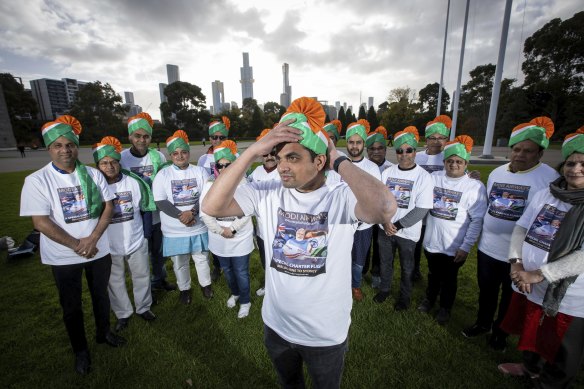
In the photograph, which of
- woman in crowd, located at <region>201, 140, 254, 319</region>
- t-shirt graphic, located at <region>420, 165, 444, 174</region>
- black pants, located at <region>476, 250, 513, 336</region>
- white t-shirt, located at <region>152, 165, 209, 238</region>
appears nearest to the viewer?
black pants, located at <region>476, 250, 513, 336</region>

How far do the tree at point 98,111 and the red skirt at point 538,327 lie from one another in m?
63.0

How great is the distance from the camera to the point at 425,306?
Result: 4.29m

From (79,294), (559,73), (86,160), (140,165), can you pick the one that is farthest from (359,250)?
(559,73)

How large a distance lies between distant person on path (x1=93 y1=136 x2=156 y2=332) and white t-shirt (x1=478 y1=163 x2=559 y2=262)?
5.02 meters

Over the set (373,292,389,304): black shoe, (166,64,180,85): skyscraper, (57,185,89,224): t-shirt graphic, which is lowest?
(373,292,389,304): black shoe

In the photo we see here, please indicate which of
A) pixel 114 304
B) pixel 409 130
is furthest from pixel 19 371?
pixel 409 130

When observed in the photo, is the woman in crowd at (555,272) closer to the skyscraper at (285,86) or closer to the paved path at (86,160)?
the paved path at (86,160)

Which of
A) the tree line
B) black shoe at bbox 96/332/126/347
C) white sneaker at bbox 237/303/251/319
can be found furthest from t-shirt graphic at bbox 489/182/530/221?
the tree line

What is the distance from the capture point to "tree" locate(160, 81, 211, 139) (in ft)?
211

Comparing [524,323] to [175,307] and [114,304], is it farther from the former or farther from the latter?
[114,304]

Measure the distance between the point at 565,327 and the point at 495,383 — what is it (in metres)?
1.07

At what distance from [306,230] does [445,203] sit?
10.0 ft

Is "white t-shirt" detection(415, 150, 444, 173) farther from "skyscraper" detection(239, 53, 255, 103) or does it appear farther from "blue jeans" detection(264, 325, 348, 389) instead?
"skyscraper" detection(239, 53, 255, 103)

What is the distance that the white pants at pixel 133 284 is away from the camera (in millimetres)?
3859
